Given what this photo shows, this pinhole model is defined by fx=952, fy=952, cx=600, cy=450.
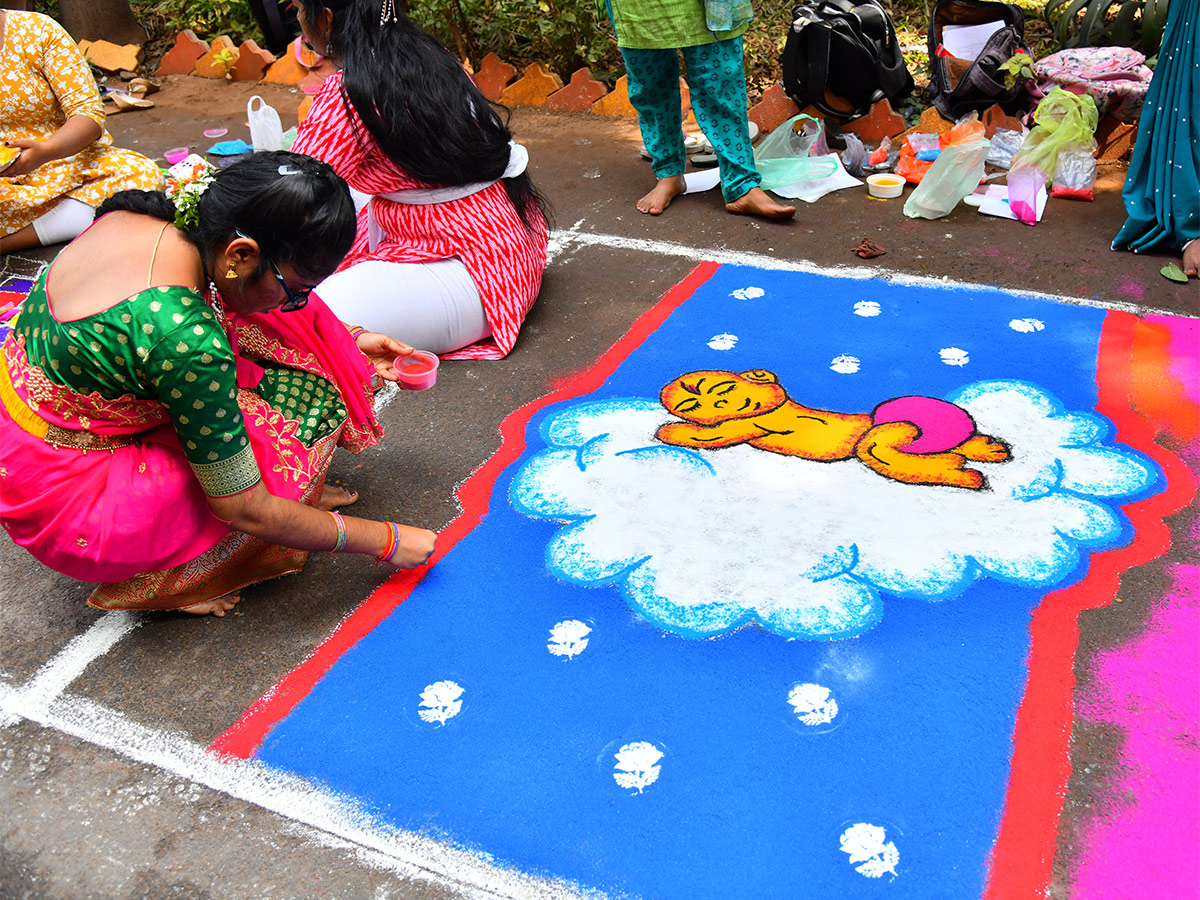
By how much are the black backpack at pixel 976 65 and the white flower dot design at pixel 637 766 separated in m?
3.56

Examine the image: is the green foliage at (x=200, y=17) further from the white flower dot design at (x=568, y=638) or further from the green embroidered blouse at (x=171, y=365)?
the white flower dot design at (x=568, y=638)

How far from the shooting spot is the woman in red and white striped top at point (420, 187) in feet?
8.95

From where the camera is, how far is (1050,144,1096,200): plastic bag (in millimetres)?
3779

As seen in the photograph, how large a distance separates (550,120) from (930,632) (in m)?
4.08

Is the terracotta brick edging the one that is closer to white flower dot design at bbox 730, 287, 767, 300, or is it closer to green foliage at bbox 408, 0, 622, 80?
green foliage at bbox 408, 0, 622, 80

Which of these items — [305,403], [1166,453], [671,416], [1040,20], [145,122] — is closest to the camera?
[305,403]

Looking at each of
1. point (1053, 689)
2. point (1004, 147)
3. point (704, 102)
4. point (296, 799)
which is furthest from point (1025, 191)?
point (296, 799)

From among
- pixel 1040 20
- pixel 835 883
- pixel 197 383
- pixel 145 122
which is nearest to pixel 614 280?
pixel 197 383

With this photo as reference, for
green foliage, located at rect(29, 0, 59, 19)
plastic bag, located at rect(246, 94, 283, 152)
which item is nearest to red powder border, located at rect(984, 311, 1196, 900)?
plastic bag, located at rect(246, 94, 283, 152)

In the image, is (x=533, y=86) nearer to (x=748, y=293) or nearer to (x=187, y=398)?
(x=748, y=293)

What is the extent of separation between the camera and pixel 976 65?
4137mm

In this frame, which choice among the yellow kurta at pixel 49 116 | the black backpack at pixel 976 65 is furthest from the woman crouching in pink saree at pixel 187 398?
the black backpack at pixel 976 65

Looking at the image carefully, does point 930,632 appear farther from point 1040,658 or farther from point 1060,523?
point 1060,523

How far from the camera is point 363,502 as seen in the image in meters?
2.52
